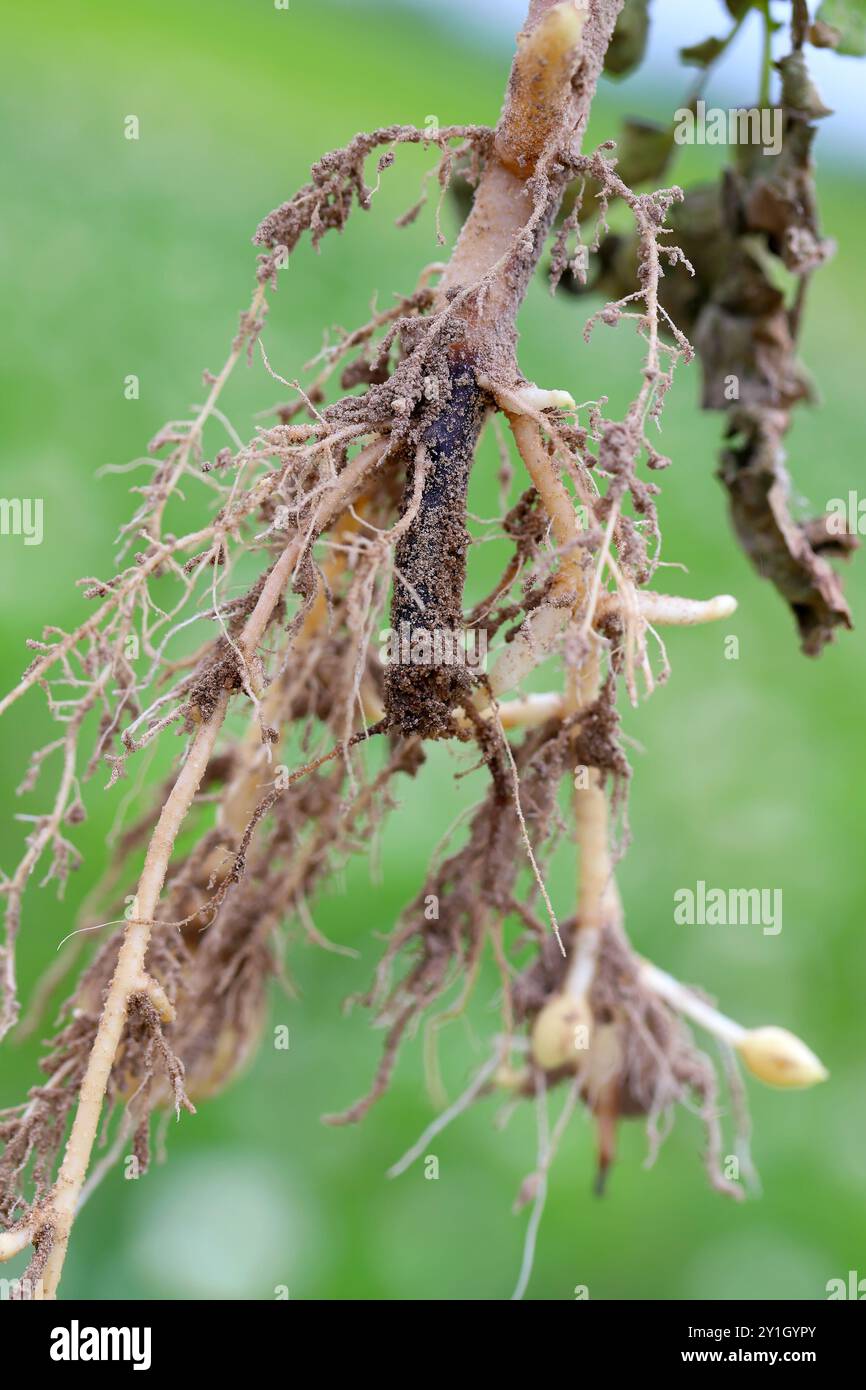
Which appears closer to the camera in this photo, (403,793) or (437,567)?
(437,567)

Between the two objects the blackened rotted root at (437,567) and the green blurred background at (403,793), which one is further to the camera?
the green blurred background at (403,793)

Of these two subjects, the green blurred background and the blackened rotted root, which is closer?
the blackened rotted root

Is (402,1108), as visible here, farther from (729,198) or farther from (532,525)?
(729,198)

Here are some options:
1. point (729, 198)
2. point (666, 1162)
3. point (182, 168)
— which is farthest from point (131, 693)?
point (182, 168)
